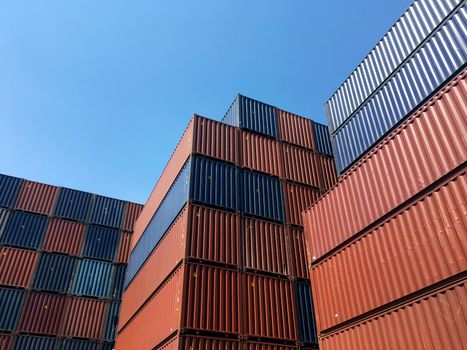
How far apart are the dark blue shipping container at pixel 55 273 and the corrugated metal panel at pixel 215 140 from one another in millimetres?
15386

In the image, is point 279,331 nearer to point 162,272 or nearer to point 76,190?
point 162,272

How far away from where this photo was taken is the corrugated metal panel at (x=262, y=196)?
57.3ft

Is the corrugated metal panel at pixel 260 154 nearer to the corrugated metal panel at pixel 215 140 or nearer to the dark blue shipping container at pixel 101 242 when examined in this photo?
the corrugated metal panel at pixel 215 140

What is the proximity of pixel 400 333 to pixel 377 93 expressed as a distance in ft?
38.2

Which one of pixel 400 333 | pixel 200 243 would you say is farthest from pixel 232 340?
pixel 400 333

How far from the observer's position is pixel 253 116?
2125cm

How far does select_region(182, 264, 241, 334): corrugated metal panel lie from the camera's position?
1337 cm

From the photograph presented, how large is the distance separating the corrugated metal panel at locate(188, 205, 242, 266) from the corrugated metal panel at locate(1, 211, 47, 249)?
54.3ft

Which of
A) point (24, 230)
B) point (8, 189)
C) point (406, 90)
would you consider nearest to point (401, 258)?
point (406, 90)

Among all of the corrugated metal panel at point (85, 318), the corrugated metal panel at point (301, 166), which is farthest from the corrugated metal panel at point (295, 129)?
the corrugated metal panel at point (85, 318)

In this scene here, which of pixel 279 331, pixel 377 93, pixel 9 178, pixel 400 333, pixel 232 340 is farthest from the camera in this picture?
pixel 9 178

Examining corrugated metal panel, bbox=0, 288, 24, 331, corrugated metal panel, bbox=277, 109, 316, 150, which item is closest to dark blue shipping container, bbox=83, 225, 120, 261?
corrugated metal panel, bbox=0, 288, 24, 331

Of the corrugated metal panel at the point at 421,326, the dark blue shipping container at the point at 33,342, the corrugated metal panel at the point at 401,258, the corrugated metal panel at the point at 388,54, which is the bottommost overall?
the corrugated metal panel at the point at 421,326

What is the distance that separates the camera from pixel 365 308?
33.8 feet
